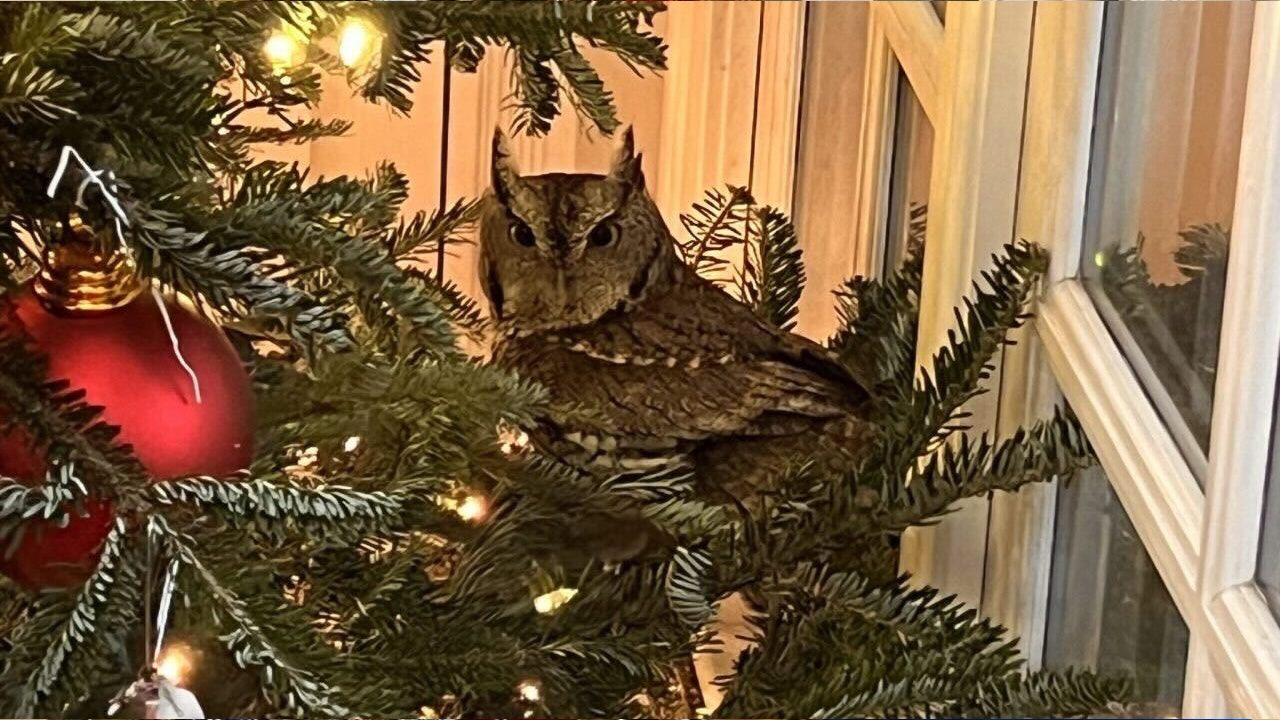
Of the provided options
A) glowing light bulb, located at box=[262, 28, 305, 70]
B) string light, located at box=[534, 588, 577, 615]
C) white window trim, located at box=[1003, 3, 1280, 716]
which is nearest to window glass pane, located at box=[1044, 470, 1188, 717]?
white window trim, located at box=[1003, 3, 1280, 716]

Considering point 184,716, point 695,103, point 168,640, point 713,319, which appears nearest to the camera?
point 184,716

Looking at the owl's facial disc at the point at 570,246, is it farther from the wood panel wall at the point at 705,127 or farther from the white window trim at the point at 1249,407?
the white window trim at the point at 1249,407

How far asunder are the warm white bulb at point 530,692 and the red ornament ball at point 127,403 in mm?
150

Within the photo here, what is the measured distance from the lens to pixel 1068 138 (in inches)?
27.8

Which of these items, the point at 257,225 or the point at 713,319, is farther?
the point at 713,319

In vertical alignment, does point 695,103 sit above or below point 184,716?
above

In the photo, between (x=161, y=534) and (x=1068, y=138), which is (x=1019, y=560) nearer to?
(x=1068, y=138)

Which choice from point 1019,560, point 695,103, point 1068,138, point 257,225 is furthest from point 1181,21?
point 695,103

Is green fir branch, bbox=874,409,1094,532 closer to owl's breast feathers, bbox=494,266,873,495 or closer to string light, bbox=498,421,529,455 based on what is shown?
owl's breast feathers, bbox=494,266,873,495

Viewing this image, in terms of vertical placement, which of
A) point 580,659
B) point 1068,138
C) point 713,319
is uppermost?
point 1068,138

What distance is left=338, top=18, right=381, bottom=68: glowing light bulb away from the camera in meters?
0.71

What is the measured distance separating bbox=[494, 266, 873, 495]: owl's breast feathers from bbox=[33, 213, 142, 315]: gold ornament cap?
0.23 metres

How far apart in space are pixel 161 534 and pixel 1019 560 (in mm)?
429

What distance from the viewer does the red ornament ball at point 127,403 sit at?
22.2 inches
